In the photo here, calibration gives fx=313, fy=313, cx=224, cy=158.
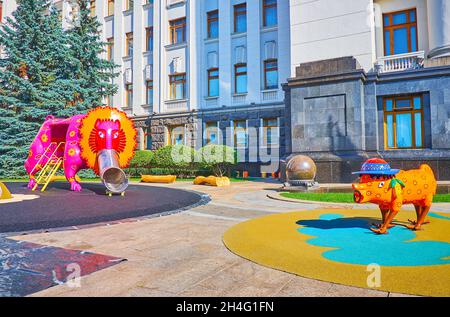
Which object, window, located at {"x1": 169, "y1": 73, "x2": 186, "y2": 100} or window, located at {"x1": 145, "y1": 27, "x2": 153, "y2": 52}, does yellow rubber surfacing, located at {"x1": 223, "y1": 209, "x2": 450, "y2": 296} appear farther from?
window, located at {"x1": 145, "y1": 27, "x2": 153, "y2": 52}

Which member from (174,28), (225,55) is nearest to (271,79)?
(225,55)

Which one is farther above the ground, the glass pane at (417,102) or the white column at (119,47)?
the white column at (119,47)

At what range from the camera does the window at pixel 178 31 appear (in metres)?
28.0

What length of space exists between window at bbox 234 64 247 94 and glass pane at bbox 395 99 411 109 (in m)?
11.7

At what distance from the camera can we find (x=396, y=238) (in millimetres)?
5145

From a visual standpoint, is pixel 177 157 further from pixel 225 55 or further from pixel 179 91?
pixel 225 55

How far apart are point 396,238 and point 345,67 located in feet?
43.2

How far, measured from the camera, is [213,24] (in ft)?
88.0

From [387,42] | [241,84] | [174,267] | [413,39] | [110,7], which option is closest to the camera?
[174,267]

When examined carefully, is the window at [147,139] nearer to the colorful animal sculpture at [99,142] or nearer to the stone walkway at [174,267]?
the colorful animal sculpture at [99,142]

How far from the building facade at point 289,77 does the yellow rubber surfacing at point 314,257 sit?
10.1m

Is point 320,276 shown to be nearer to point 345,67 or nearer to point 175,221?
point 175,221

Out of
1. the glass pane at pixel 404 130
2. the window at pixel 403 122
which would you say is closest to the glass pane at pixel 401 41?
the window at pixel 403 122

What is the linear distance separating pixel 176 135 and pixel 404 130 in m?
17.8
